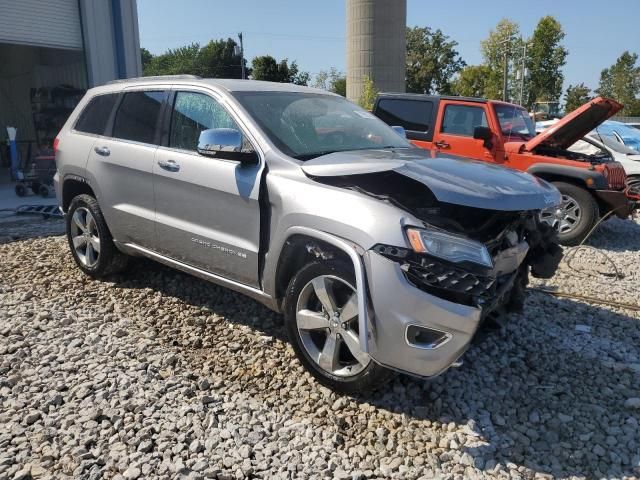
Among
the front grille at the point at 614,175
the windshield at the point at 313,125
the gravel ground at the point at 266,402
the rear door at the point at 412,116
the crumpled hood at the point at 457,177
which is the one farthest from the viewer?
the rear door at the point at 412,116

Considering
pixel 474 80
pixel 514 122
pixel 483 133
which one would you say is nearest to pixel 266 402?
pixel 483 133

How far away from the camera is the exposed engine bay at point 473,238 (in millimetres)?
2652

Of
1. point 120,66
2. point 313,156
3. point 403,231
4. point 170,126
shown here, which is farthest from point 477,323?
point 120,66

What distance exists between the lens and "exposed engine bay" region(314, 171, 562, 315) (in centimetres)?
265

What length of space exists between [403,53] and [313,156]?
1592 inches

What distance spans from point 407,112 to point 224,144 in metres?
5.84

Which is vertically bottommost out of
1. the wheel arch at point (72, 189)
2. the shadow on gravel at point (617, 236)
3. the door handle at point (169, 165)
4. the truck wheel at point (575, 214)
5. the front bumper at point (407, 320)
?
the shadow on gravel at point (617, 236)

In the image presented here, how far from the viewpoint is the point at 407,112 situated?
8555mm

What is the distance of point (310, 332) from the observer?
319 centimetres

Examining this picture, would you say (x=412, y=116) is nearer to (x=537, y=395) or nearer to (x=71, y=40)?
(x=537, y=395)

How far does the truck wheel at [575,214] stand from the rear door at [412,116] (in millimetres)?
2117

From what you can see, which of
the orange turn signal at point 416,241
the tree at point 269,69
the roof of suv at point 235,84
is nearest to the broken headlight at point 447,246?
the orange turn signal at point 416,241

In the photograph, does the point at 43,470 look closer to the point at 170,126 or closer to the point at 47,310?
the point at 47,310

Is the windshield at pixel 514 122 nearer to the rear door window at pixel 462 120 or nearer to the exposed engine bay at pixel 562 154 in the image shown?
the rear door window at pixel 462 120
